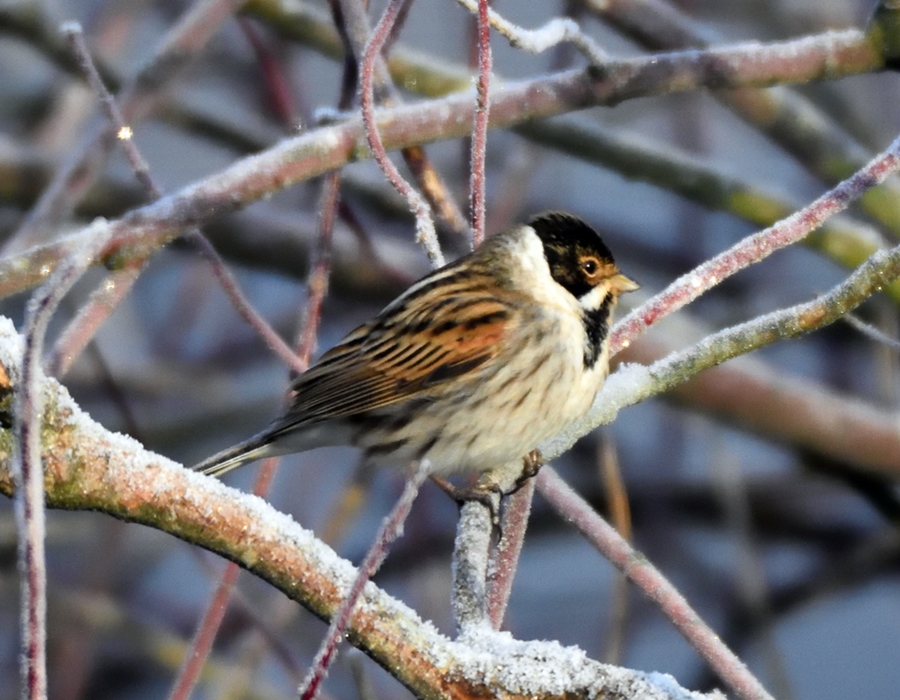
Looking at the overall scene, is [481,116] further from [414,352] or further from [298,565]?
[414,352]

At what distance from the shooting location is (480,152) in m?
1.88

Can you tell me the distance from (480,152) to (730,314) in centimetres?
291

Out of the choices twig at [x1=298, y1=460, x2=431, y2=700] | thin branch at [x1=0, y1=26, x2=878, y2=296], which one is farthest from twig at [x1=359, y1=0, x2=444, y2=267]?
twig at [x1=298, y1=460, x2=431, y2=700]

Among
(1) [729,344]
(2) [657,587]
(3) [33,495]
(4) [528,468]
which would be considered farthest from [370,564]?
(4) [528,468]

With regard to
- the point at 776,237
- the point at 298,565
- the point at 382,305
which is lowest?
the point at 298,565

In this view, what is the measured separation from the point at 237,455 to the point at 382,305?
6.26 feet

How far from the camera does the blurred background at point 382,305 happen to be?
398 cm

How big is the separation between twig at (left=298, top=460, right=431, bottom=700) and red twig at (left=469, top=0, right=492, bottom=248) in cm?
74

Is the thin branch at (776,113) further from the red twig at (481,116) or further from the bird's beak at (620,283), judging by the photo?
the red twig at (481,116)

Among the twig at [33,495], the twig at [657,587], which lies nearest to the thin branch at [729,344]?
the twig at [657,587]

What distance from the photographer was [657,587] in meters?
2.04

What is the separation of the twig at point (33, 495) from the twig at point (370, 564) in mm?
217

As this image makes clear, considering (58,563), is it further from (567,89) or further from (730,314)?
(567,89)

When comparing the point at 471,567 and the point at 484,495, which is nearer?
the point at 471,567
